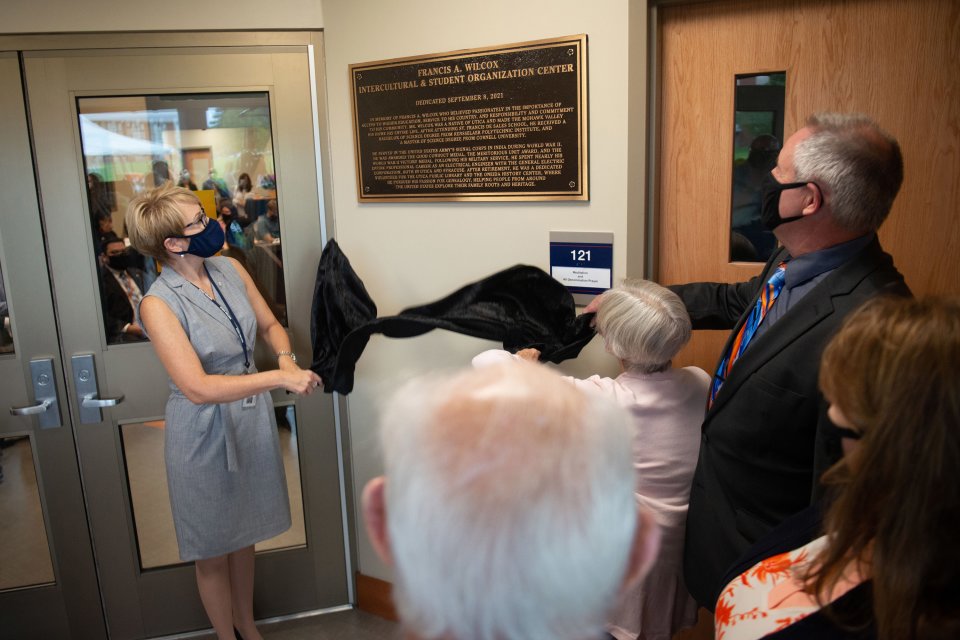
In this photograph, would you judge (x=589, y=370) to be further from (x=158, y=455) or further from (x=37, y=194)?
(x=37, y=194)

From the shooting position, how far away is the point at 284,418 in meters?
3.00

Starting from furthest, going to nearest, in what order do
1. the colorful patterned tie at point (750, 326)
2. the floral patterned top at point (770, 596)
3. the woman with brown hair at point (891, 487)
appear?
the colorful patterned tie at point (750, 326) → the floral patterned top at point (770, 596) → the woman with brown hair at point (891, 487)

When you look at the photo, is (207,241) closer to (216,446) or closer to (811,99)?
(216,446)

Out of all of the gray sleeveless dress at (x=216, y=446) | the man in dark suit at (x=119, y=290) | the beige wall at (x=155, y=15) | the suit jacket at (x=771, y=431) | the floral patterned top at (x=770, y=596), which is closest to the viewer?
the floral patterned top at (x=770, y=596)

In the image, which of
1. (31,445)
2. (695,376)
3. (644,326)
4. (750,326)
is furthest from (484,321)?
(31,445)

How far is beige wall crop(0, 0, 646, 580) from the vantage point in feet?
7.38

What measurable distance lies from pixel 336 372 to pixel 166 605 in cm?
154

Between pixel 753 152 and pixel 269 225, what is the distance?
6.26ft

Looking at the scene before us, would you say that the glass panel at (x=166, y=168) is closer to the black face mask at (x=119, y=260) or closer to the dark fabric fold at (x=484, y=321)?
the black face mask at (x=119, y=260)

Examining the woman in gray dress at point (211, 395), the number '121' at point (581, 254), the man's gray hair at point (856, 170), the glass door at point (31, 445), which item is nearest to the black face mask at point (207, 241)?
the woman in gray dress at point (211, 395)

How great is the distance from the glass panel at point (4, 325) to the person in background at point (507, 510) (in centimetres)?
262

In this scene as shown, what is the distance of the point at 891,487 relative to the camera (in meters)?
0.93

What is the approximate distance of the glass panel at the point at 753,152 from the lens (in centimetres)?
225

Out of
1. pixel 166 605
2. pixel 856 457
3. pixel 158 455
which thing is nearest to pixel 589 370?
pixel 856 457
